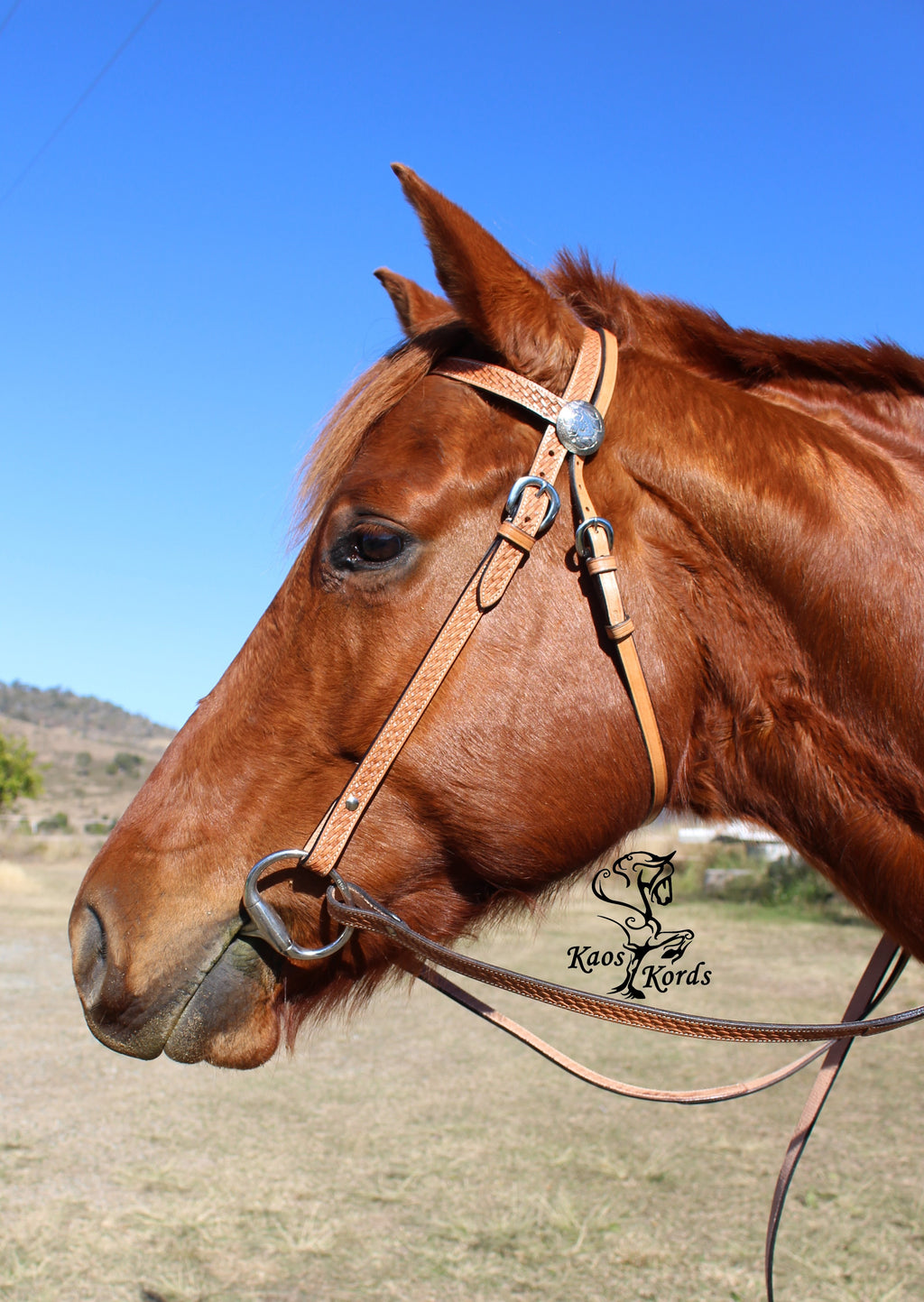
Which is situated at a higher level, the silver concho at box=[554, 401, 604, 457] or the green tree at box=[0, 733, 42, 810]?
the silver concho at box=[554, 401, 604, 457]

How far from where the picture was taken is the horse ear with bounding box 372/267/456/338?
1885mm

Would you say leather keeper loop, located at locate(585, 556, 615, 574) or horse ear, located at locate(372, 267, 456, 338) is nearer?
leather keeper loop, located at locate(585, 556, 615, 574)

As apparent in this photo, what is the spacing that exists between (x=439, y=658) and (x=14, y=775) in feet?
118

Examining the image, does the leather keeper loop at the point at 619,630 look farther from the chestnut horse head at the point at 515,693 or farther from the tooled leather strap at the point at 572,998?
the tooled leather strap at the point at 572,998

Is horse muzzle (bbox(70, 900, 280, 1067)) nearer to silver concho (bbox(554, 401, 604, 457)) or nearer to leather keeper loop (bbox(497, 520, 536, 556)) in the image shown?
leather keeper loop (bbox(497, 520, 536, 556))

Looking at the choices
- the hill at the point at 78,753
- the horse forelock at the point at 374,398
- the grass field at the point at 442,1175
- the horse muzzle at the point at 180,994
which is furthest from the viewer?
the hill at the point at 78,753

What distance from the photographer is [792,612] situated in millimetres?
1535

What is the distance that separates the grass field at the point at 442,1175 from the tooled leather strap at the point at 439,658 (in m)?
0.66

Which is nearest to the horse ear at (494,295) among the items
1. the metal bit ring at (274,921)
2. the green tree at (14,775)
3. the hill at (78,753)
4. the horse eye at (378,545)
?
the horse eye at (378,545)

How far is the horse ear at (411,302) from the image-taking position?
188 centimetres

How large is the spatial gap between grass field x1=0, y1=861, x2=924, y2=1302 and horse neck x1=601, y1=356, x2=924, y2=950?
0.58m

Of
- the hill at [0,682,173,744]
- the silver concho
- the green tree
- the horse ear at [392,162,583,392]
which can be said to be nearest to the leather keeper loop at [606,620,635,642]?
the silver concho

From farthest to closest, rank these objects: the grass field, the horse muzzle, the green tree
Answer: the green tree → the grass field → the horse muzzle

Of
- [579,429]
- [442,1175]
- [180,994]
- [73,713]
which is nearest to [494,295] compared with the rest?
[579,429]
